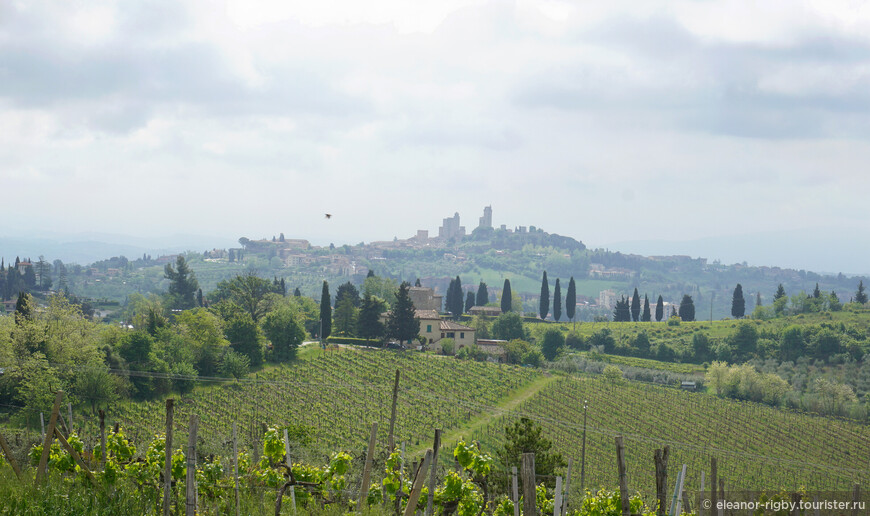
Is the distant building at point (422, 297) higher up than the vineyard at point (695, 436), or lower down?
higher up

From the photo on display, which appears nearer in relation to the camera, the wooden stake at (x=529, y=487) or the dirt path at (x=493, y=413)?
the wooden stake at (x=529, y=487)

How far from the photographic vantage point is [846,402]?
5619cm

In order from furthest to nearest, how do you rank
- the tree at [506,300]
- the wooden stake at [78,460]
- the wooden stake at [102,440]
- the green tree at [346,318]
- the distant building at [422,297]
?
the tree at [506,300] < the distant building at [422,297] < the green tree at [346,318] < the wooden stake at [102,440] < the wooden stake at [78,460]

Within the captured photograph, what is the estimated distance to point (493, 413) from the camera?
39.6 m

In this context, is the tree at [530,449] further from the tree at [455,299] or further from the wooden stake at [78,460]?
the tree at [455,299]

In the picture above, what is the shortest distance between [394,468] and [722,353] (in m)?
71.9

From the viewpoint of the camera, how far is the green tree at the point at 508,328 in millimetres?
75938

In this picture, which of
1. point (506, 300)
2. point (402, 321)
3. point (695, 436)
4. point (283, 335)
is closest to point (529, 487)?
point (695, 436)

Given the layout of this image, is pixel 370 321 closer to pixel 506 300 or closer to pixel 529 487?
pixel 506 300

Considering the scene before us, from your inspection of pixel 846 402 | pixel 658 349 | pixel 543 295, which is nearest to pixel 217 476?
pixel 846 402

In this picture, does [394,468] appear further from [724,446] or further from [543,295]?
[543,295]

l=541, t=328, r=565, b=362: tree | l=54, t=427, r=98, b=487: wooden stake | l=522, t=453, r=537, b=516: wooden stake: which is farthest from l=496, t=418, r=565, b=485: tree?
l=541, t=328, r=565, b=362: tree

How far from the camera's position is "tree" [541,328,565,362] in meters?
71.3

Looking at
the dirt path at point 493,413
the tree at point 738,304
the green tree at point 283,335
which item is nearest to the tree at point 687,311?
the tree at point 738,304
